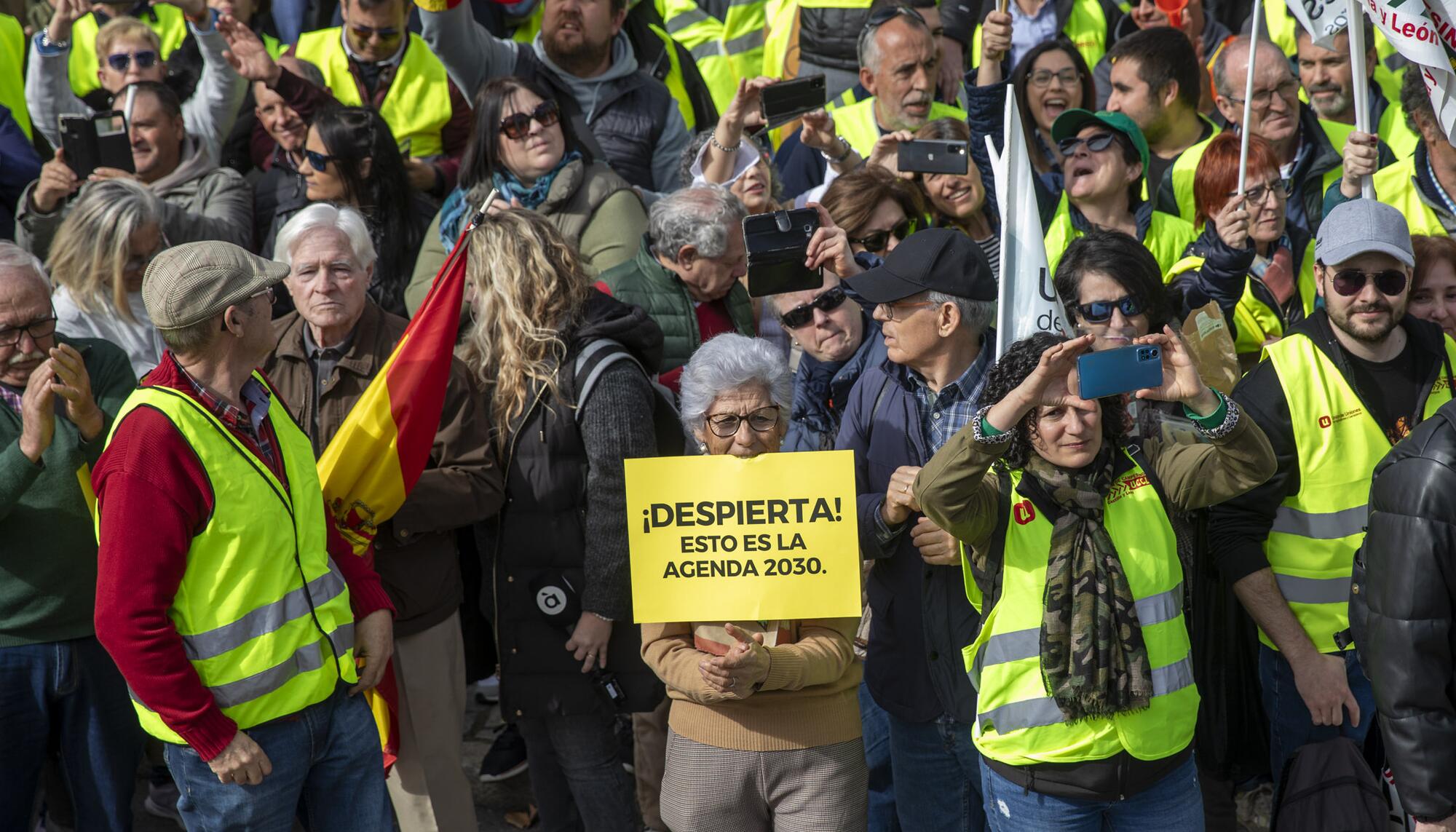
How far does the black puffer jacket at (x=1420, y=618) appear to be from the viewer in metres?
3.16

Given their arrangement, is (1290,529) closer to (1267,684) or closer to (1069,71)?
(1267,684)

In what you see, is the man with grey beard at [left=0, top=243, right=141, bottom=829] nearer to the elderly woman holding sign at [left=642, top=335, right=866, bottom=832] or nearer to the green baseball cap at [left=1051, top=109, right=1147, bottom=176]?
the elderly woman holding sign at [left=642, top=335, right=866, bottom=832]

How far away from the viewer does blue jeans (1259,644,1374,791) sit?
413 centimetres

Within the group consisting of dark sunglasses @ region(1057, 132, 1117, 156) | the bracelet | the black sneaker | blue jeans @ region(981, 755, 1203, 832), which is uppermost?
the bracelet

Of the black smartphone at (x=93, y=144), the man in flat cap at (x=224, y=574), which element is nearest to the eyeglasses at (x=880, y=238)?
the man in flat cap at (x=224, y=574)

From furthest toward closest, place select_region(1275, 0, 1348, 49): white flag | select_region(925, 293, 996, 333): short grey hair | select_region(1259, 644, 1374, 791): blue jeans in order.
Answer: select_region(1275, 0, 1348, 49): white flag < select_region(1259, 644, 1374, 791): blue jeans < select_region(925, 293, 996, 333): short grey hair

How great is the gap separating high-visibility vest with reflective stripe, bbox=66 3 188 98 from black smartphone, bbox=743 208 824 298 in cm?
457

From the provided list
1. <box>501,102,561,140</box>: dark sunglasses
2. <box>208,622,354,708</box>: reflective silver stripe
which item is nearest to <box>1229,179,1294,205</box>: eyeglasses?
<box>501,102,561,140</box>: dark sunglasses

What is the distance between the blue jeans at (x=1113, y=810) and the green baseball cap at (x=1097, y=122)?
2.82 m

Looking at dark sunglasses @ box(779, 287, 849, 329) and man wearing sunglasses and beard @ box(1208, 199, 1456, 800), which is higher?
dark sunglasses @ box(779, 287, 849, 329)

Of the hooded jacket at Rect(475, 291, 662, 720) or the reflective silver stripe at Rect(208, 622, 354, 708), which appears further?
the hooded jacket at Rect(475, 291, 662, 720)

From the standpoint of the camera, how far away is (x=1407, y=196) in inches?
222

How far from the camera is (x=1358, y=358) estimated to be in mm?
4094

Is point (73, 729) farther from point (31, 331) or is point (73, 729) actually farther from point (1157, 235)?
point (1157, 235)
